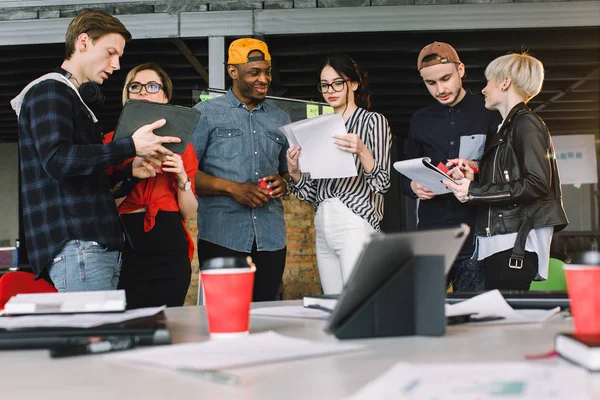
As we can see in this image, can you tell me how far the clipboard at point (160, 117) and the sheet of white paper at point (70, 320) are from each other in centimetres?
107

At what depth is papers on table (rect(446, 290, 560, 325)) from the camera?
1.20 m

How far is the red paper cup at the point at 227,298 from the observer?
1000 mm

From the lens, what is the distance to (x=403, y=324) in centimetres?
102

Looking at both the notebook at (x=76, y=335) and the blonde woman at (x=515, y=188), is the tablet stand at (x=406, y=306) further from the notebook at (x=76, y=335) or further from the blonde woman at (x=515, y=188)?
the blonde woman at (x=515, y=188)

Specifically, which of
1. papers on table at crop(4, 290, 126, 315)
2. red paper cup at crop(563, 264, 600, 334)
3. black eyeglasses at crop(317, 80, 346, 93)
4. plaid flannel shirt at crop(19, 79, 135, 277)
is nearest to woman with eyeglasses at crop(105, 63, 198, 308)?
plaid flannel shirt at crop(19, 79, 135, 277)

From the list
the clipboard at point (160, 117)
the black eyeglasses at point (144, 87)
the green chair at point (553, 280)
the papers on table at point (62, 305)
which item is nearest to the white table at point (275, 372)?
the papers on table at point (62, 305)

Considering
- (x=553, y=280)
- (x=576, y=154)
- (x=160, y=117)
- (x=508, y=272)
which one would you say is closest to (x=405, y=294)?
(x=160, y=117)

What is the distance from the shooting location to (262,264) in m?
2.85

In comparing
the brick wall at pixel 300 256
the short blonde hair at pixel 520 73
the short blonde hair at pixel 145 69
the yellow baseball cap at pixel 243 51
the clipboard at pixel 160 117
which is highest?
the yellow baseball cap at pixel 243 51

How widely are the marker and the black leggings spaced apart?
1633 millimetres

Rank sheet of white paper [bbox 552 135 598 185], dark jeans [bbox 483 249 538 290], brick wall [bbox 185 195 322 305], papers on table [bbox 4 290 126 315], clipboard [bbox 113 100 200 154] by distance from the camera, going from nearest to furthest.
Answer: papers on table [bbox 4 290 126 315]
clipboard [bbox 113 100 200 154]
dark jeans [bbox 483 249 538 290]
brick wall [bbox 185 195 322 305]
sheet of white paper [bbox 552 135 598 185]

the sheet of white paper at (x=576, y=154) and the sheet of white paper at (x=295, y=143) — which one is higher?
the sheet of white paper at (x=576, y=154)

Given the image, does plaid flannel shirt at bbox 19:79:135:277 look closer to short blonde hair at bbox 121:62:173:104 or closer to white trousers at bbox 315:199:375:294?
short blonde hair at bbox 121:62:173:104

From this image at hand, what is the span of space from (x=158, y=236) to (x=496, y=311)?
63.8 inches
